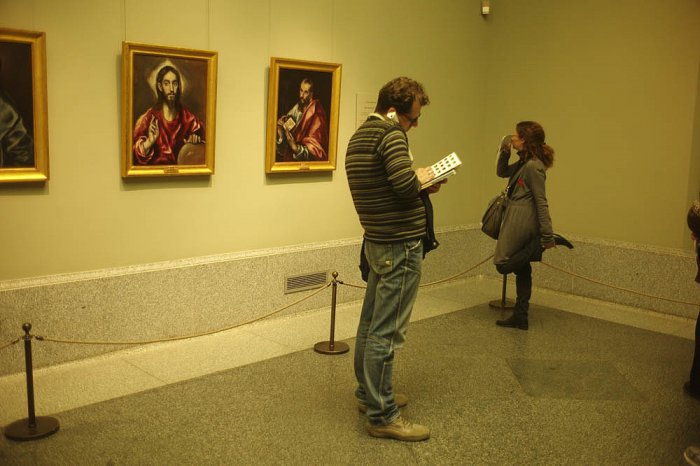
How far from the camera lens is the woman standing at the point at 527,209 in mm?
7348

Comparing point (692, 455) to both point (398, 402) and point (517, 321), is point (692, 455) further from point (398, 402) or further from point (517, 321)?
point (517, 321)

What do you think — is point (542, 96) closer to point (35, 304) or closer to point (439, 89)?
point (439, 89)

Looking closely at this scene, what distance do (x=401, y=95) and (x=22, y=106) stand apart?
9.98 feet

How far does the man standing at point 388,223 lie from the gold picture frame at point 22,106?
8.71 ft

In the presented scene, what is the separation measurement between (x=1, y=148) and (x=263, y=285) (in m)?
2.92

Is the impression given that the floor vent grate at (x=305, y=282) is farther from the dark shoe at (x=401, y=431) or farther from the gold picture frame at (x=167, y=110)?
the dark shoe at (x=401, y=431)

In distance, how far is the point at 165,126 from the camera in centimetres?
648

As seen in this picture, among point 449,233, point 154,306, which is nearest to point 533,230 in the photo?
point 449,233

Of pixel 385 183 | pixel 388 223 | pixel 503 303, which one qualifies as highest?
pixel 385 183

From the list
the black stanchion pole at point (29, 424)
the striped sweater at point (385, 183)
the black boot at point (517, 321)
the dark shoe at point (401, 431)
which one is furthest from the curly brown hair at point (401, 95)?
the black boot at point (517, 321)

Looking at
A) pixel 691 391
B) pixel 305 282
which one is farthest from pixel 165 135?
pixel 691 391

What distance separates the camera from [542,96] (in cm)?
945

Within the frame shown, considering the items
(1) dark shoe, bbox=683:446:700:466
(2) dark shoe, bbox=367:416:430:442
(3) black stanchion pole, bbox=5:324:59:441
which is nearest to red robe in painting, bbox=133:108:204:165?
(3) black stanchion pole, bbox=5:324:59:441

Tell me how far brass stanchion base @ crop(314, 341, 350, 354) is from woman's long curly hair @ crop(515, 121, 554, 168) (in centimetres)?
278
